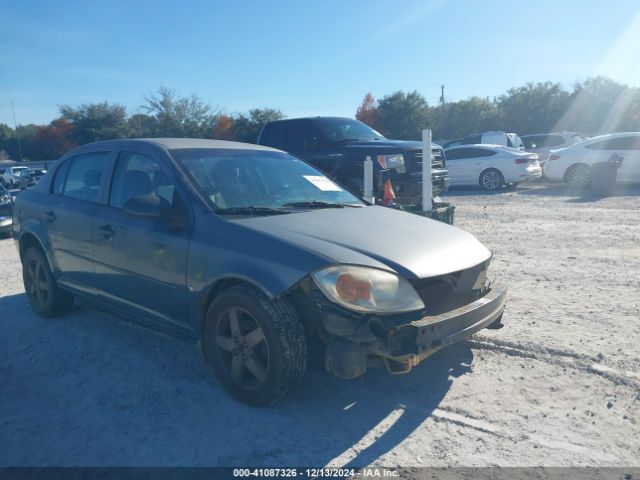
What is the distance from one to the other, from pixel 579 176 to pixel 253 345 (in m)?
14.6

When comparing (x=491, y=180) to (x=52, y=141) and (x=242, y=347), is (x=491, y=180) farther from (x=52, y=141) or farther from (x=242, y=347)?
(x=52, y=141)

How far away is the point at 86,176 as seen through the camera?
509 centimetres

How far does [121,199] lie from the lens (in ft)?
15.0

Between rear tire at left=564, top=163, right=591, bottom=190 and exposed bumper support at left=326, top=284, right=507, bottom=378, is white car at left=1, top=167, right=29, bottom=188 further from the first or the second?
exposed bumper support at left=326, top=284, right=507, bottom=378

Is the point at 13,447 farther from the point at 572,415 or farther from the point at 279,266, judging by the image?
the point at 572,415

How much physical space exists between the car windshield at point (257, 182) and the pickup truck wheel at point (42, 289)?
2.17 meters

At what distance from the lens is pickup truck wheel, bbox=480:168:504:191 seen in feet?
56.7

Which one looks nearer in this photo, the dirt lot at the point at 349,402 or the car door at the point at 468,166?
the dirt lot at the point at 349,402

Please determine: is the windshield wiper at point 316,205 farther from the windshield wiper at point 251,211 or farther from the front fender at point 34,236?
the front fender at point 34,236

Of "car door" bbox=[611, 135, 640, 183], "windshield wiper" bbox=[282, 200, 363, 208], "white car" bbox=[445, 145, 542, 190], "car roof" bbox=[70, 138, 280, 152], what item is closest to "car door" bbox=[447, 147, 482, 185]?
"white car" bbox=[445, 145, 542, 190]

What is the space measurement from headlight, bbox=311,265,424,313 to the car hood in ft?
0.21

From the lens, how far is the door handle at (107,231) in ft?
14.6

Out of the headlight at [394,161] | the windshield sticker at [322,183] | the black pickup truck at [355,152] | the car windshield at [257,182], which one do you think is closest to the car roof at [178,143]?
the car windshield at [257,182]

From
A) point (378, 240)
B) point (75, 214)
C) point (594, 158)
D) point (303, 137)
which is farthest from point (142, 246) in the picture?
point (594, 158)
